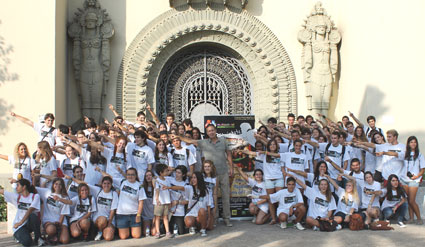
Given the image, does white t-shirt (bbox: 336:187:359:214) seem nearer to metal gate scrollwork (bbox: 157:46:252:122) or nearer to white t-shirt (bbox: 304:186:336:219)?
white t-shirt (bbox: 304:186:336:219)

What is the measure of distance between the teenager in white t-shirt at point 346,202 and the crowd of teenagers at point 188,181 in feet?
0.05

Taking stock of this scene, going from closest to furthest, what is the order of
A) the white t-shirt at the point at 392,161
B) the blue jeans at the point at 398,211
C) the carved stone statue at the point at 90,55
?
the blue jeans at the point at 398,211
the white t-shirt at the point at 392,161
the carved stone statue at the point at 90,55

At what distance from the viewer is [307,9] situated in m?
12.3

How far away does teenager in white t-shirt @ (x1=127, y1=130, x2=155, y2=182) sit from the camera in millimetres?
7805

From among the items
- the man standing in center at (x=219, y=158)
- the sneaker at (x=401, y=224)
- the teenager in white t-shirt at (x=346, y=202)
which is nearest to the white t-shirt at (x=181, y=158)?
the man standing in center at (x=219, y=158)

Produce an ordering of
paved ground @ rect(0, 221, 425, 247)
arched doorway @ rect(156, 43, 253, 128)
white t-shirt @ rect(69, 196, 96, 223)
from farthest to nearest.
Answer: arched doorway @ rect(156, 43, 253, 128), white t-shirt @ rect(69, 196, 96, 223), paved ground @ rect(0, 221, 425, 247)

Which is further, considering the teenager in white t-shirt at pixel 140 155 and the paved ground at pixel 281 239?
the teenager in white t-shirt at pixel 140 155

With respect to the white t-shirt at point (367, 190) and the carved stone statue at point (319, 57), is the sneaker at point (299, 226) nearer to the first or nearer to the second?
the white t-shirt at point (367, 190)

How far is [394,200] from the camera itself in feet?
26.8

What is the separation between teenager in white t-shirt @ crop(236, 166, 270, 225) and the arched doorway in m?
4.02

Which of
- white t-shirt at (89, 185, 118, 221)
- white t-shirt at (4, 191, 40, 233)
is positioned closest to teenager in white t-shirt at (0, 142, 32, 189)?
white t-shirt at (4, 191, 40, 233)

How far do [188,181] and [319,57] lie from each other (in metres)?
5.54

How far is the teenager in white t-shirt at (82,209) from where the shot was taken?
714 centimetres

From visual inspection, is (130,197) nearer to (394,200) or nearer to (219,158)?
(219,158)
